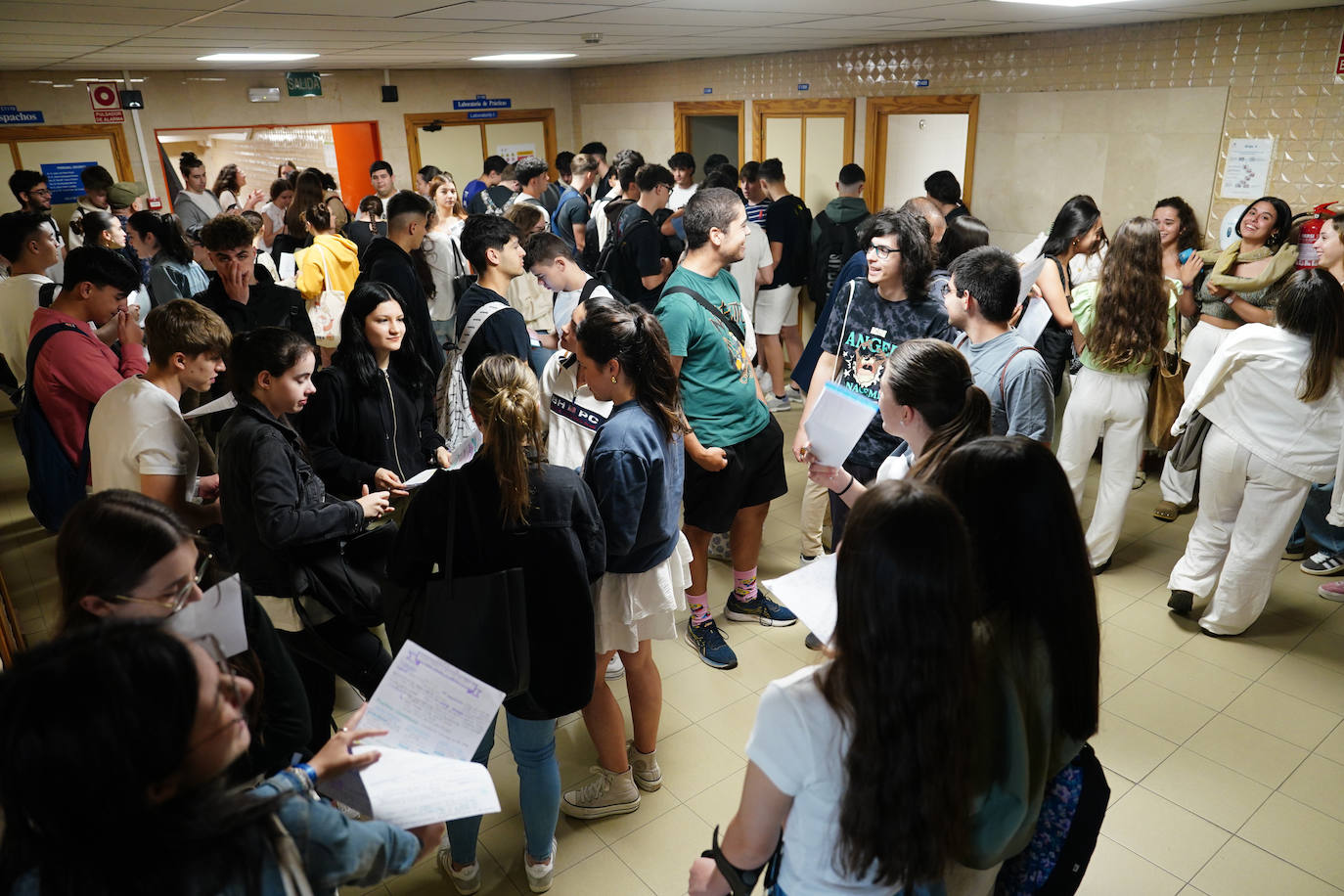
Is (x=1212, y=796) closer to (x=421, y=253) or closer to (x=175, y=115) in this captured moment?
(x=421, y=253)

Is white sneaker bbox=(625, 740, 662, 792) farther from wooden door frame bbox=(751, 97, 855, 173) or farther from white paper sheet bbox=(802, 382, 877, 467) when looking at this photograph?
wooden door frame bbox=(751, 97, 855, 173)

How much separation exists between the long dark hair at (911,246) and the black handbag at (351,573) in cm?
224

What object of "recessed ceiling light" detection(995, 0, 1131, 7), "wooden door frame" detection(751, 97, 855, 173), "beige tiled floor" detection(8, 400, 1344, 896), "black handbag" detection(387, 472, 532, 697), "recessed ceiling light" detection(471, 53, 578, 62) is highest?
"recessed ceiling light" detection(471, 53, 578, 62)

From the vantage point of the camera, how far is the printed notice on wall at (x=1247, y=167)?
5.20 metres

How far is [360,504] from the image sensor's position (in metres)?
2.62

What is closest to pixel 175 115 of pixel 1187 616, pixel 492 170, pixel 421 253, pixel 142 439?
pixel 492 170

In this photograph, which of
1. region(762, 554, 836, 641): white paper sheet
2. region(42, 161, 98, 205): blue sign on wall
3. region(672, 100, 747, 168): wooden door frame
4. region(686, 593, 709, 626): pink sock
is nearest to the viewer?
region(762, 554, 836, 641): white paper sheet

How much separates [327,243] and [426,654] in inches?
157

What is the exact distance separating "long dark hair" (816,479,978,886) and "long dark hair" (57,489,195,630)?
1352mm

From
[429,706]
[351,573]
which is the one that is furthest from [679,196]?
[429,706]

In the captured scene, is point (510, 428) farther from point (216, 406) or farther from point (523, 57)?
point (523, 57)

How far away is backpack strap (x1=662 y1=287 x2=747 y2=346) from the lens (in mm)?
3441

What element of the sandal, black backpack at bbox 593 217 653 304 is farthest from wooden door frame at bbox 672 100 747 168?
the sandal

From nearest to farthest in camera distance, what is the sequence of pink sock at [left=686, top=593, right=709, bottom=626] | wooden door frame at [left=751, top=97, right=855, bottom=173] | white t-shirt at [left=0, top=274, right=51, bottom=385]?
1. pink sock at [left=686, top=593, right=709, bottom=626]
2. white t-shirt at [left=0, top=274, right=51, bottom=385]
3. wooden door frame at [left=751, top=97, right=855, bottom=173]
